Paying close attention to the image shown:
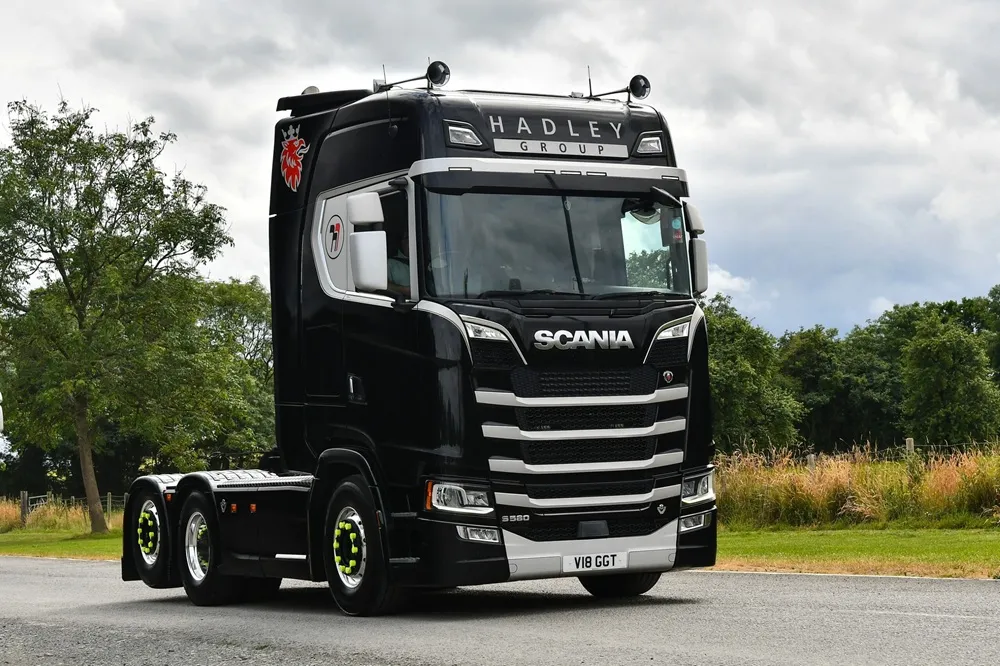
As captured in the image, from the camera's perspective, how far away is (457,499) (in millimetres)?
11289

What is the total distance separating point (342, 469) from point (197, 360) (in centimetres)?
3277

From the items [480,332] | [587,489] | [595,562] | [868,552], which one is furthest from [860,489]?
[480,332]

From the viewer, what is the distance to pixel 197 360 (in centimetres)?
4419

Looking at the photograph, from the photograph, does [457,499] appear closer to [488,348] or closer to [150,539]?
[488,348]

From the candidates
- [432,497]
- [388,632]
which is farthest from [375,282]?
[388,632]

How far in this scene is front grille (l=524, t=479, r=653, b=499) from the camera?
11.4 metres

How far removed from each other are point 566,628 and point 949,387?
8816 cm

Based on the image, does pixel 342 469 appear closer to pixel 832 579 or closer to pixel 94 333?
pixel 832 579

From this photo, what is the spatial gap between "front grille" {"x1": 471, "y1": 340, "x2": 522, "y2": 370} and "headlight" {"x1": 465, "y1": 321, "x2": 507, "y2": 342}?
29mm

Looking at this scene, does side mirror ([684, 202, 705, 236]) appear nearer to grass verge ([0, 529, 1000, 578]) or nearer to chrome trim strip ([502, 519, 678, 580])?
chrome trim strip ([502, 519, 678, 580])

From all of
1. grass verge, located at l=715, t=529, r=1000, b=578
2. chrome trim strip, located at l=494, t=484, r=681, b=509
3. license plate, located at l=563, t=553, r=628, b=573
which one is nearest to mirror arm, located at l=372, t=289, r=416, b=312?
chrome trim strip, located at l=494, t=484, r=681, b=509

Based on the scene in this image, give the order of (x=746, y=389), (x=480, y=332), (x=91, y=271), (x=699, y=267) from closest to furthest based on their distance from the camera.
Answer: (x=480, y=332) → (x=699, y=267) → (x=91, y=271) → (x=746, y=389)

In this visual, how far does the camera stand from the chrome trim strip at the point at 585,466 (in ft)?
37.1

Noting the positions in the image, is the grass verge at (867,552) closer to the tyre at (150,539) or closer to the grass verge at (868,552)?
the grass verge at (868,552)
